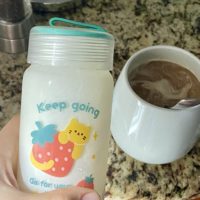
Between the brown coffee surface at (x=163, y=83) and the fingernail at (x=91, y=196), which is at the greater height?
the brown coffee surface at (x=163, y=83)

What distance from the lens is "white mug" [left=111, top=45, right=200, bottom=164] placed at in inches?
18.7

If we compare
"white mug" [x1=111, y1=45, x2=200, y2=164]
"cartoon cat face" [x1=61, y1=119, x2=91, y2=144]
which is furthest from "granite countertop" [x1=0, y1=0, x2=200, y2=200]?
"cartoon cat face" [x1=61, y1=119, x2=91, y2=144]

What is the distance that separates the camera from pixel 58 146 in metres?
0.42

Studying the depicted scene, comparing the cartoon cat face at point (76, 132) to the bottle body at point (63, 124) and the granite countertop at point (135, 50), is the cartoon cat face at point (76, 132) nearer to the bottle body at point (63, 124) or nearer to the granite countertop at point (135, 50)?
the bottle body at point (63, 124)

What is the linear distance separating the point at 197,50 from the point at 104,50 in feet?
0.77

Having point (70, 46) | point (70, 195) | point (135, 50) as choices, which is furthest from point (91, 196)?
point (135, 50)

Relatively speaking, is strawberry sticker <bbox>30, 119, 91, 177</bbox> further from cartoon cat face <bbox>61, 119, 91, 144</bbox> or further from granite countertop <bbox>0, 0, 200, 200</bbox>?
granite countertop <bbox>0, 0, 200, 200</bbox>

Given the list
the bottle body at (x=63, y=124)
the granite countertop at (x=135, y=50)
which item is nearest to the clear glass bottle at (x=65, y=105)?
the bottle body at (x=63, y=124)

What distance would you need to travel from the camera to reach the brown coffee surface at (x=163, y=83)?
50 centimetres

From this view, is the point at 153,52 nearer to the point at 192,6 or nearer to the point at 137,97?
the point at 137,97

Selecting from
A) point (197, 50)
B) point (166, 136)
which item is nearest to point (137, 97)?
point (166, 136)

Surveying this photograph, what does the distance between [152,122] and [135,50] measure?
0.17 m

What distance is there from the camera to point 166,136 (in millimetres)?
490

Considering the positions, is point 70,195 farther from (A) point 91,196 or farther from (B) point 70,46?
(B) point 70,46
